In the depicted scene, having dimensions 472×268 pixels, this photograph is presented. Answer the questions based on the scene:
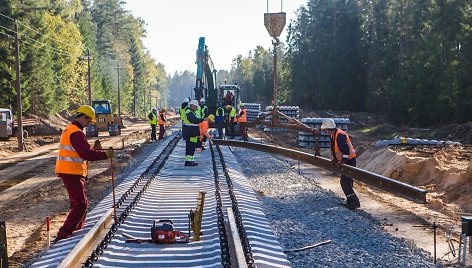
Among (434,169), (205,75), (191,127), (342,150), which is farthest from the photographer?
(205,75)

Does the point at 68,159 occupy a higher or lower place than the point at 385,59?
lower

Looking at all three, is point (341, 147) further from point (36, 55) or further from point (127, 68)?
point (127, 68)

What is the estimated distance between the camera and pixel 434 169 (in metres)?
16.6

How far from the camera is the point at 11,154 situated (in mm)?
26625

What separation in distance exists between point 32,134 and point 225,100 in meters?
20.1

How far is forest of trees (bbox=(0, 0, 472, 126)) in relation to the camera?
40281mm

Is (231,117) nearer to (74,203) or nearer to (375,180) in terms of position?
(375,180)

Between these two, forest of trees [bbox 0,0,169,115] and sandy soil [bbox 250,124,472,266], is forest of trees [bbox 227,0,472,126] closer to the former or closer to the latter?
sandy soil [bbox 250,124,472,266]

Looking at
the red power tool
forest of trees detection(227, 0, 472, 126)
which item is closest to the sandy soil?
the red power tool

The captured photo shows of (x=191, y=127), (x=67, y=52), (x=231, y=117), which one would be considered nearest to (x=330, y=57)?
(x=67, y=52)

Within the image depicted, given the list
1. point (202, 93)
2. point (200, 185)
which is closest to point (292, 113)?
point (202, 93)

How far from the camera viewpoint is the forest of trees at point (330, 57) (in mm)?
40281

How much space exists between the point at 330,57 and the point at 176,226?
6156cm

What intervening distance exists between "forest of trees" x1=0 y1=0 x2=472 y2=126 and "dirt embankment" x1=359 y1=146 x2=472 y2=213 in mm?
17296
